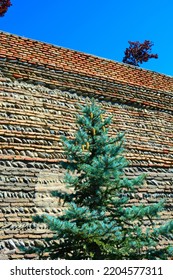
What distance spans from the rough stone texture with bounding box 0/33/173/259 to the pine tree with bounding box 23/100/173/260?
0.94m

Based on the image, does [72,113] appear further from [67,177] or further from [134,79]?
[67,177]

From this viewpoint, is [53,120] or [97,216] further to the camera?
[53,120]

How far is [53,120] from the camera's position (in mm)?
7219

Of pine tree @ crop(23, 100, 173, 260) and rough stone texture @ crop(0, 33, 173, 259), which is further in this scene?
rough stone texture @ crop(0, 33, 173, 259)

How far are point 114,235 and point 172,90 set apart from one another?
22.7 feet

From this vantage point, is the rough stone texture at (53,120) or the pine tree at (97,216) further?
the rough stone texture at (53,120)

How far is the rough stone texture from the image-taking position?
5.95 meters

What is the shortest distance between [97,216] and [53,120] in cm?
333

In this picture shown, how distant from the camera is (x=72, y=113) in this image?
7.63 m

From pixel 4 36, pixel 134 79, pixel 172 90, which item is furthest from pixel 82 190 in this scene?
pixel 172 90

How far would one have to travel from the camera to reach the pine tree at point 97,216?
4.14 meters

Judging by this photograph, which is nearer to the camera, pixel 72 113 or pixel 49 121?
pixel 49 121

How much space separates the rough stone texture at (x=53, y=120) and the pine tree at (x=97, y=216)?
94cm

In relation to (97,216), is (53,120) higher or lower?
higher
